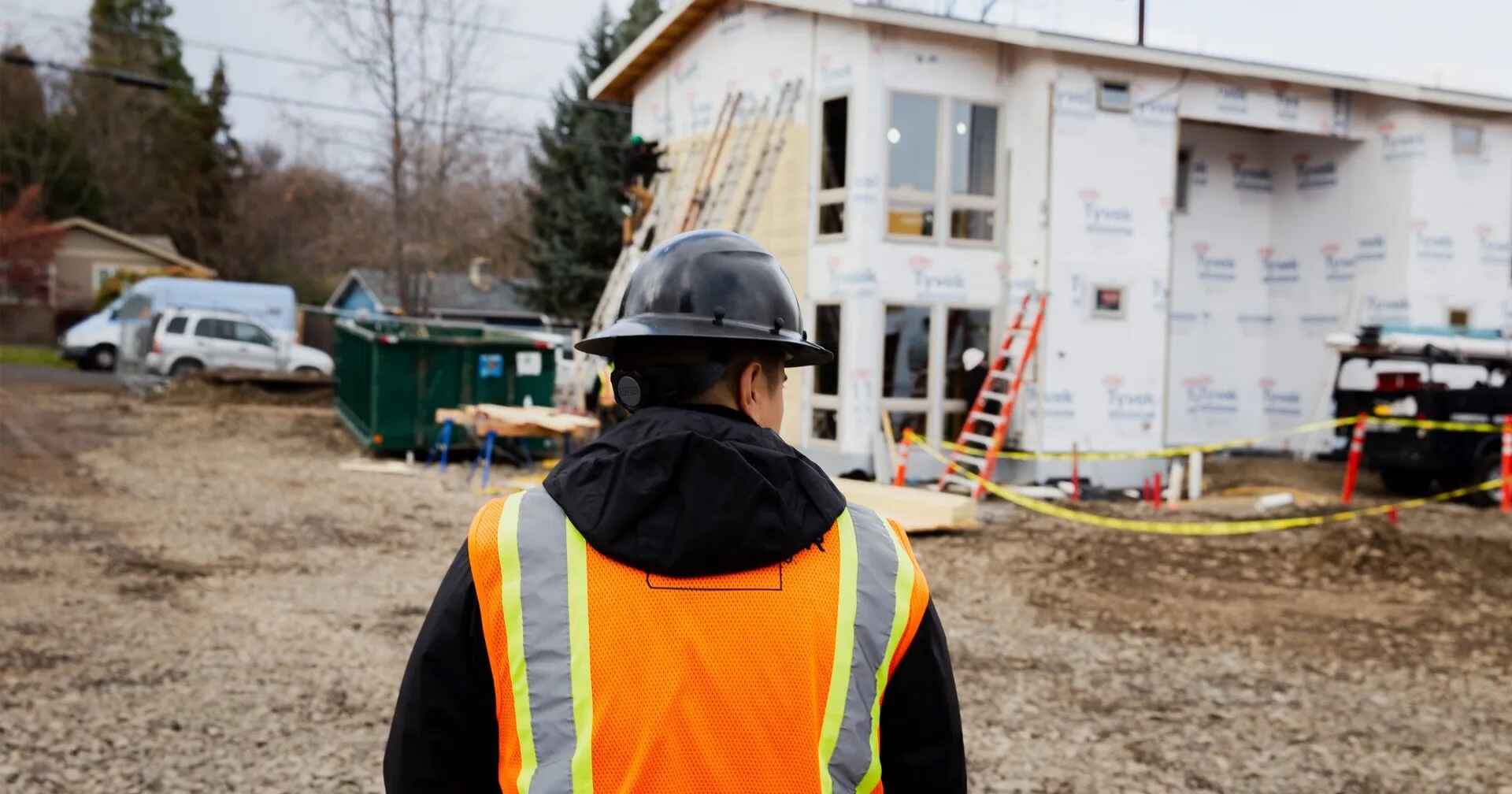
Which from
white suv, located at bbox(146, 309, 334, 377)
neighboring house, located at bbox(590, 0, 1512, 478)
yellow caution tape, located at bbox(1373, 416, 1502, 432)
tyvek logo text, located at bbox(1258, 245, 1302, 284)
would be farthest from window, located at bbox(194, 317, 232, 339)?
yellow caution tape, located at bbox(1373, 416, 1502, 432)

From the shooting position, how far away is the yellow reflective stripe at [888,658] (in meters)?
1.84

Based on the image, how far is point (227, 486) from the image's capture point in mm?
14109

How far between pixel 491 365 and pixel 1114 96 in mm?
9367

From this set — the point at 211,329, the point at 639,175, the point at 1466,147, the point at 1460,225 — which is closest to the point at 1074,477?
the point at 1460,225

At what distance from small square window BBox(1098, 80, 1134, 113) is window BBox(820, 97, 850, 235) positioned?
3.40 metres

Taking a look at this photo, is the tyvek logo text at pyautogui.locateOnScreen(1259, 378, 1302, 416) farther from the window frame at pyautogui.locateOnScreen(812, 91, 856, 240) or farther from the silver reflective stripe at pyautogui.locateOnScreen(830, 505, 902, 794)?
the silver reflective stripe at pyautogui.locateOnScreen(830, 505, 902, 794)

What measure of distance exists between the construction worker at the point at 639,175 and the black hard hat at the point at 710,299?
1626 cm

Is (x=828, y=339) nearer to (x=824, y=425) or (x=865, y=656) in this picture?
(x=824, y=425)

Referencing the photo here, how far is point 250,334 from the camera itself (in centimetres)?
2786

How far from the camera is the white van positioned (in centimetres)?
3159

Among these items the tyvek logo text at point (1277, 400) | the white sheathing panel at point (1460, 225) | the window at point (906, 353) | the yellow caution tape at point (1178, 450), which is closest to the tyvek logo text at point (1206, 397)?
the tyvek logo text at point (1277, 400)

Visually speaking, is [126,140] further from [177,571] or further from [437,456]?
[177,571]

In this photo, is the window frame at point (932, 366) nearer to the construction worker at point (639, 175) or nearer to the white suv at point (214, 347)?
the construction worker at point (639, 175)

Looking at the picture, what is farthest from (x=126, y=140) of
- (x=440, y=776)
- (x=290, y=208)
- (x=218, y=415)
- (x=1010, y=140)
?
(x=440, y=776)
